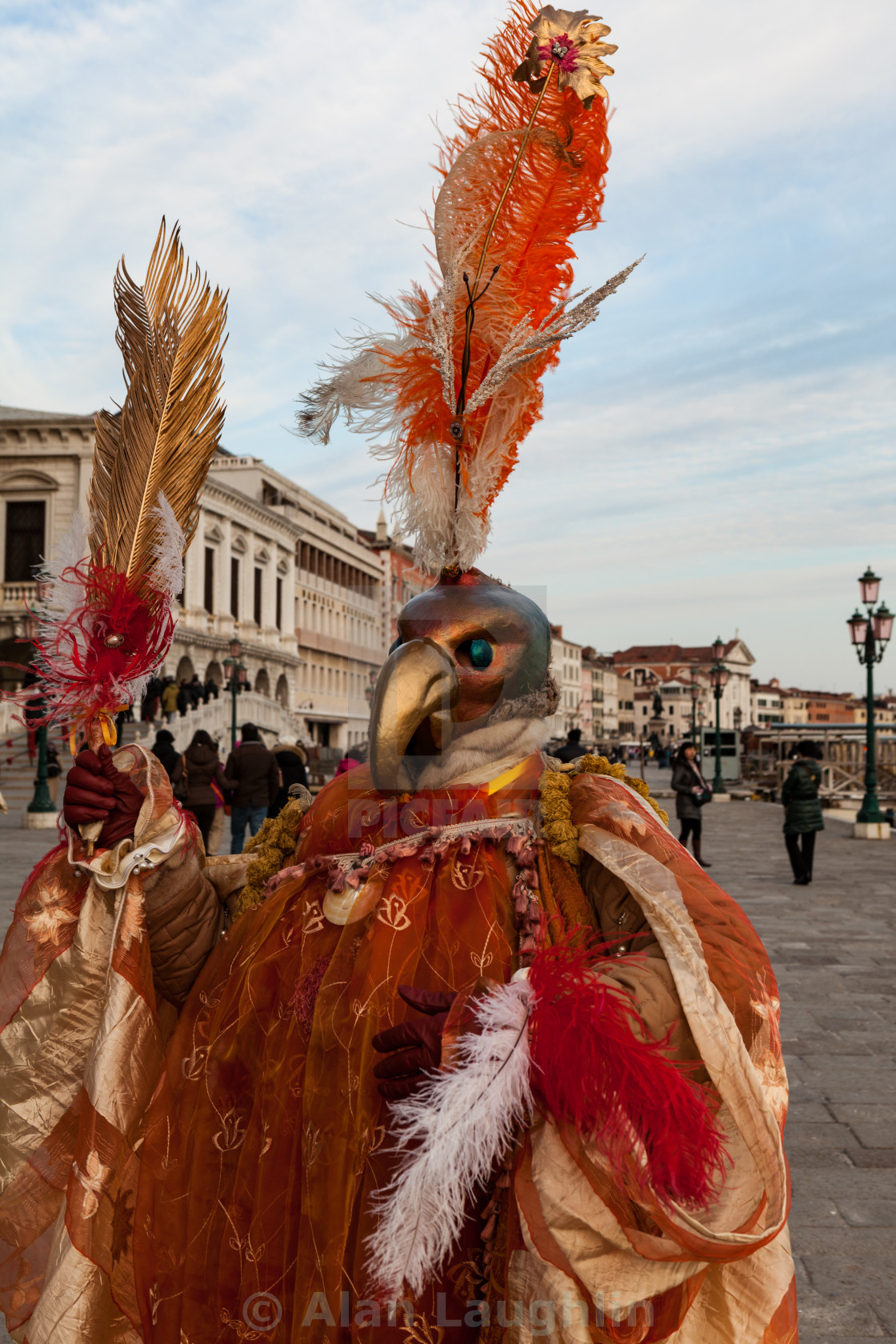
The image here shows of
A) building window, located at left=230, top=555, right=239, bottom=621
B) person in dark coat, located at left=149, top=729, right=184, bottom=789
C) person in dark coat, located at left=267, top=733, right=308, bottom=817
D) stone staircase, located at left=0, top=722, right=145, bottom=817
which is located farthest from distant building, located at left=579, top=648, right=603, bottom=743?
person in dark coat, located at left=267, top=733, right=308, bottom=817

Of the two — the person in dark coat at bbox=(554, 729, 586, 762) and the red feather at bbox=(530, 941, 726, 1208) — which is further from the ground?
the person in dark coat at bbox=(554, 729, 586, 762)

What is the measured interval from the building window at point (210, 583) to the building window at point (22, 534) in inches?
264

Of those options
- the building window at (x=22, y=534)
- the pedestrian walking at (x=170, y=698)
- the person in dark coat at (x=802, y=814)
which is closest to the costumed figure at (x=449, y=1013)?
the person in dark coat at (x=802, y=814)

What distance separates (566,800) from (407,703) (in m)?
0.35

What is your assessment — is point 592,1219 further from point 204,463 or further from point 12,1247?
point 204,463

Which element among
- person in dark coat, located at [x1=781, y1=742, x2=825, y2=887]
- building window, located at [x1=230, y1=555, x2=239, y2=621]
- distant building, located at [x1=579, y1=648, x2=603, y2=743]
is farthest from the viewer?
distant building, located at [x1=579, y1=648, x2=603, y2=743]

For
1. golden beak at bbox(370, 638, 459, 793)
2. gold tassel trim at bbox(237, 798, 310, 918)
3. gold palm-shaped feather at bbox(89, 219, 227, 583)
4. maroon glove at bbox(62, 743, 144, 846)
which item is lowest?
gold tassel trim at bbox(237, 798, 310, 918)

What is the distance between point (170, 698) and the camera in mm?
24375

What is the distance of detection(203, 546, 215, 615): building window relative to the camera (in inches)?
1539

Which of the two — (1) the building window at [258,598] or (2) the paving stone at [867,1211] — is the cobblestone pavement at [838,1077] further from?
(1) the building window at [258,598]

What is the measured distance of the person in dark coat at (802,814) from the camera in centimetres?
1134

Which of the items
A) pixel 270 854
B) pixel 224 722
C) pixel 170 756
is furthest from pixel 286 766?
pixel 224 722

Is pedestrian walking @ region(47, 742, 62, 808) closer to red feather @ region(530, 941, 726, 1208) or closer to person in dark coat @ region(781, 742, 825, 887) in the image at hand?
person in dark coat @ region(781, 742, 825, 887)

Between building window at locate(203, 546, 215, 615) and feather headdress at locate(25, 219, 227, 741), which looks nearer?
feather headdress at locate(25, 219, 227, 741)
